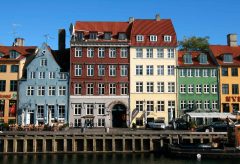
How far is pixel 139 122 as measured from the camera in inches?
2506

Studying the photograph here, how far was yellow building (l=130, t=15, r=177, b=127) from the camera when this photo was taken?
64125 millimetres

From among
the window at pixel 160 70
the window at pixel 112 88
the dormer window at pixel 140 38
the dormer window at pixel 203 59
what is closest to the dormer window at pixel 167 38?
the dormer window at pixel 140 38

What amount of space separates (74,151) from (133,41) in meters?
25.7

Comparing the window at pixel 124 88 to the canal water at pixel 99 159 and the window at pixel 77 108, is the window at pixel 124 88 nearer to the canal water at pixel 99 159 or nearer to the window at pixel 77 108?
the window at pixel 77 108

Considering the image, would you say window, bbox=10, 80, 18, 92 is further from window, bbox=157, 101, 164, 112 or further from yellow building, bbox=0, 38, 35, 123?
window, bbox=157, 101, 164, 112

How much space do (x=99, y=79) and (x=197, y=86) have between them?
17395mm

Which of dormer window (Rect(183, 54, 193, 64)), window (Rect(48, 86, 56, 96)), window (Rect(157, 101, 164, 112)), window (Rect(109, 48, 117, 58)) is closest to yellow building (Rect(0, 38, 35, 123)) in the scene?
window (Rect(48, 86, 56, 96))

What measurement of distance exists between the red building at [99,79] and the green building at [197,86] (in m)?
9.80

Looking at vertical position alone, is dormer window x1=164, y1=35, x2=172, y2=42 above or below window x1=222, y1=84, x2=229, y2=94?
above

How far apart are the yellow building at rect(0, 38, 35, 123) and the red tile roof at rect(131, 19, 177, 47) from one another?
2042cm

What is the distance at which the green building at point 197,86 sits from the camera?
64750 mm

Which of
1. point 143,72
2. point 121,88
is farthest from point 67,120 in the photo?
point 143,72

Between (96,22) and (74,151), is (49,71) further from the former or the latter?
(74,151)

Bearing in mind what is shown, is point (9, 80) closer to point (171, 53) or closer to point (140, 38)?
point (140, 38)
